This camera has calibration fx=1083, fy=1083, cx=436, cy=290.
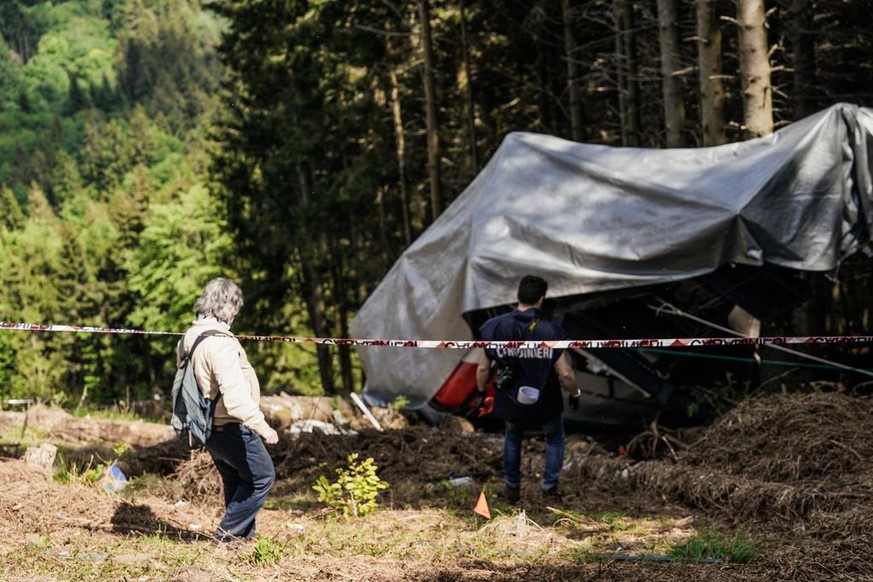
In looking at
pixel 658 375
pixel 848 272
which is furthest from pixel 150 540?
pixel 848 272

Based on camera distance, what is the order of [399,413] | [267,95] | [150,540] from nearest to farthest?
[150,540]
[399,413]
[267,95]

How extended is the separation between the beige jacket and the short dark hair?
2394 mm

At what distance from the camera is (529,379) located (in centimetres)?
830

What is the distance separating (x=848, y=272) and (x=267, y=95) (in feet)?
68.5

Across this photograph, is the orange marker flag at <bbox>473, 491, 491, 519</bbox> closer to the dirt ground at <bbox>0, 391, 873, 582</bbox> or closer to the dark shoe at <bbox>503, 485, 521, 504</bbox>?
the dirt ground at <bbox>0, 391, 873, 582</bbox>

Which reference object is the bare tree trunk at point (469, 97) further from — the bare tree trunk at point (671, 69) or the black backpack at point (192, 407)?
the black backpack at point (192, 407)

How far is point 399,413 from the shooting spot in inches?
511

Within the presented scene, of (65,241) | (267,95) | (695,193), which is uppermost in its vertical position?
(267,95)

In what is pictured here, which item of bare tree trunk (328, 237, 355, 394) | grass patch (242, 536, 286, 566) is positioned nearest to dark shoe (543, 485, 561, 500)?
grass patch (242, 536, 286, 566)

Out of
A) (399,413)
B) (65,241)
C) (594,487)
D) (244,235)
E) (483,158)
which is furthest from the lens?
(65,241)

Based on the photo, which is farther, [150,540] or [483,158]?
[483,158]

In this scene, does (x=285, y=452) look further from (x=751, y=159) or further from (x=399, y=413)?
(x=751, y=159)

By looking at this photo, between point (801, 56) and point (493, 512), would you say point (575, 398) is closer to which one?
point (493, 512)

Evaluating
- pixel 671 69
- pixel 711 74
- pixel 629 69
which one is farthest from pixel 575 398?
pixel 629 69
